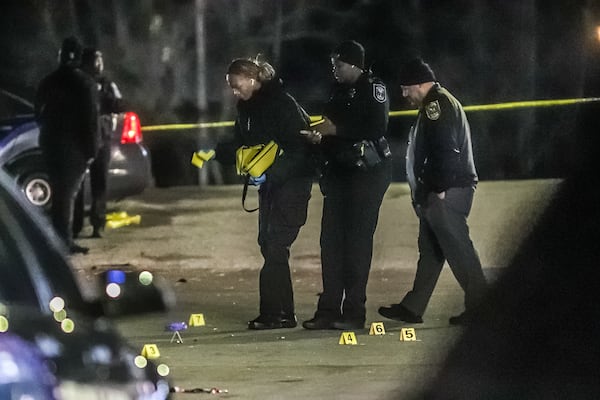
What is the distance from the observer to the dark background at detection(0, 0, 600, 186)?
7.66 meters

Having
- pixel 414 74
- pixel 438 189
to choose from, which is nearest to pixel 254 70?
pixel 414 74

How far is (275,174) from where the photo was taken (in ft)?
23.0

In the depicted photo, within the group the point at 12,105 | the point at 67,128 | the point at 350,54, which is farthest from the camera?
the point at 12,105

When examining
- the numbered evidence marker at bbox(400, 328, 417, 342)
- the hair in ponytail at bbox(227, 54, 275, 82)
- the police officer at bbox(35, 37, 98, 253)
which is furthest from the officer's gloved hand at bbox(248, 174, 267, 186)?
the police officer at bbox(35, 37, 98, 253)

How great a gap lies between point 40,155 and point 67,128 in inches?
12.8

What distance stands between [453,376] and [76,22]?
3.43 m

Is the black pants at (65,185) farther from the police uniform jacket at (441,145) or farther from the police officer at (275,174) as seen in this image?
the police uniform jacket at (441,145)

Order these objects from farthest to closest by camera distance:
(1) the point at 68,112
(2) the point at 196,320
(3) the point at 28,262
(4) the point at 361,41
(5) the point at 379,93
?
1. (1) the point at 68,112
2. (4) the point at 361,41
3. (2) the point at 196,320
4. (5) the point at 379,93
5. (3) the point at 28,262

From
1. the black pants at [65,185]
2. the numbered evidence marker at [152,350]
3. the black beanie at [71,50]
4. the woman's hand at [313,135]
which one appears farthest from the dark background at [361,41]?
the numbered evidence marker at [152,350]

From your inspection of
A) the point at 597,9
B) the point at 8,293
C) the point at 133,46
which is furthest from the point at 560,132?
the point at 8,293

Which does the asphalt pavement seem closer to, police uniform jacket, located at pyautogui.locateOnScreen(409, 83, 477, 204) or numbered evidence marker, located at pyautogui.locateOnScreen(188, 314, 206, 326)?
numbered evidence marker, located at pyautogui.locateOnScreen(188, 314, 206, 326)

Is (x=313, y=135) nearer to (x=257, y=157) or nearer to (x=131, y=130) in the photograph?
(x=257, y=157)

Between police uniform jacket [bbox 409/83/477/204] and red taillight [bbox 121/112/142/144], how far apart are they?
2.54 metres

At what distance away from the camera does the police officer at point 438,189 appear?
695 cm
